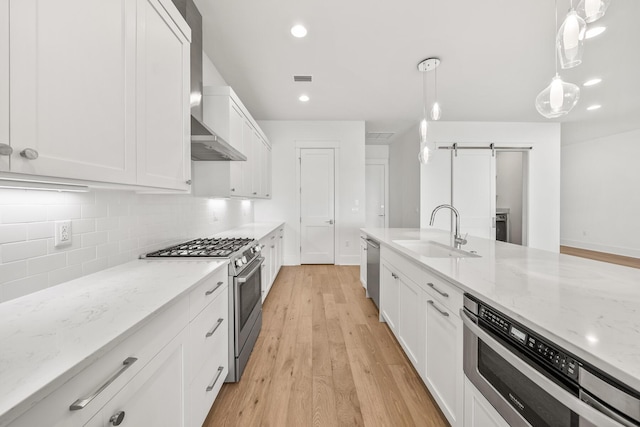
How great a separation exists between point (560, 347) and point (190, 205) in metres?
2.63

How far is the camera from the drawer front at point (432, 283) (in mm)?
1216

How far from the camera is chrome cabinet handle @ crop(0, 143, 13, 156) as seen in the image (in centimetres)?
64

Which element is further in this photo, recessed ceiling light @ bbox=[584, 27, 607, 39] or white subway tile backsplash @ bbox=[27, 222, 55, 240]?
recessed ceiling light @ bbox=[584, 27, 607, 39]

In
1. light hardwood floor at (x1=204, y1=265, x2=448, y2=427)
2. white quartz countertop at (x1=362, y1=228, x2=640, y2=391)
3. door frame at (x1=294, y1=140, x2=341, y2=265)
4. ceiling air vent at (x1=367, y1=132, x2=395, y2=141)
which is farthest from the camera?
ceiling air vent at (x1=367, y1=132, x2=395, y2=141)

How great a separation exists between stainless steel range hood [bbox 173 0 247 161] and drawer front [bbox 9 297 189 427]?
1.28 metres

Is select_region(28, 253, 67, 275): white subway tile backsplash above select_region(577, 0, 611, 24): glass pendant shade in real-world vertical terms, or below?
below

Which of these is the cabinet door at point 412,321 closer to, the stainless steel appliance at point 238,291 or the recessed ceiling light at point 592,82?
the stainless steel appliance at point 238,291

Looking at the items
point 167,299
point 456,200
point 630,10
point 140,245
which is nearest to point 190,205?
point 140,245

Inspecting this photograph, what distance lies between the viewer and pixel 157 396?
3.00 ft

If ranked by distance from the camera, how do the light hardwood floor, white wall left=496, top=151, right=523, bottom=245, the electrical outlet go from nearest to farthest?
the electrical outlet
the light hardwood floor
white wall left=496, top=151, right=523, bottom=245

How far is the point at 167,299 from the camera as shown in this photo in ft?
3.16

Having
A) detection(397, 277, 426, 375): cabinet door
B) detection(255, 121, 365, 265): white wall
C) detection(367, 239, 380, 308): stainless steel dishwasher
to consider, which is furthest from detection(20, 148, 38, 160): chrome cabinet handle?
detection(255, 121, 365, 265): white wall

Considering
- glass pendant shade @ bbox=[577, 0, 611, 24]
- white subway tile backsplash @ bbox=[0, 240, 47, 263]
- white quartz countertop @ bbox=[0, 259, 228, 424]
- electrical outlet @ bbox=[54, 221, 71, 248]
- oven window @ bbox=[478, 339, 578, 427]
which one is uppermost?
glass pendant shade @ bbox=[577, 0, 611, 24]

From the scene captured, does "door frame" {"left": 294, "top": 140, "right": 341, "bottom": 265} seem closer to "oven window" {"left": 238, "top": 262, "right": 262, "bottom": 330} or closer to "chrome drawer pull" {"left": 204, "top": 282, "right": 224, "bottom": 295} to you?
"oven window" {"left": 238, "top": 262, "right": 262, "bottom": 330}
